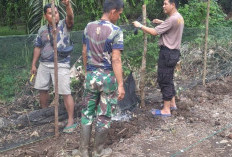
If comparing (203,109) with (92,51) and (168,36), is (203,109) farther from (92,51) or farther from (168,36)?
(92,51)

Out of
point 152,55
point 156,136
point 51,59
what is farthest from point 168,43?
point 51,59

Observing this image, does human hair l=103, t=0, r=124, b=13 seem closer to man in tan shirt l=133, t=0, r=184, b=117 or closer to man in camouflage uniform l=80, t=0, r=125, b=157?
man in camouflage uniform l=80, t=0, r=125, b=157

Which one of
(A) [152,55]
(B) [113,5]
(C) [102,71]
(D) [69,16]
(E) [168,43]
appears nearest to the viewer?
(B) [113,5]

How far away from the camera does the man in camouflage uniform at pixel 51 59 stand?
4.32 metres

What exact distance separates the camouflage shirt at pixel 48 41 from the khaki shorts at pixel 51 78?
5.0 inches

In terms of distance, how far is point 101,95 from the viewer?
3.75 metres

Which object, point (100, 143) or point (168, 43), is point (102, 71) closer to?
point (100, 143)

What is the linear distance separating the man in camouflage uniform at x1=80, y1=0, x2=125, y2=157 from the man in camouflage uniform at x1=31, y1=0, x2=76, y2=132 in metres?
0.63

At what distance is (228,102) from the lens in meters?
5.96

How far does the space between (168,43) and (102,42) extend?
1582 millimetres

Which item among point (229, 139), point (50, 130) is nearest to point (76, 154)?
point (50, 130)

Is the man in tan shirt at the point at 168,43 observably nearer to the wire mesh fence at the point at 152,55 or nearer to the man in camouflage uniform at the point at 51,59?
the wire mesh fence at the point at 152,55

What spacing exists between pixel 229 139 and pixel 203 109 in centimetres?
116

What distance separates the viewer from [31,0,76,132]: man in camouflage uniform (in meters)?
4.32
